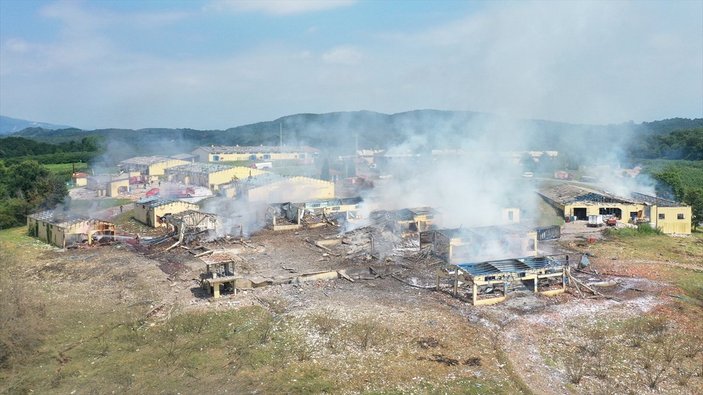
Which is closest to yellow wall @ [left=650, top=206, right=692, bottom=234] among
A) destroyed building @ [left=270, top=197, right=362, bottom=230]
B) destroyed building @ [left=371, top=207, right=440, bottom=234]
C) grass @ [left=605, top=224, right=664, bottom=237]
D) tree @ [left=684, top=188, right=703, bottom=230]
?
grass @ [left=605, top=224, right=664, bottom=237]

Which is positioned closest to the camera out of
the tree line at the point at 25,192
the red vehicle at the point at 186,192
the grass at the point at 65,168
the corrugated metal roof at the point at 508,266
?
the corrugated metal roof at the point at 508,266

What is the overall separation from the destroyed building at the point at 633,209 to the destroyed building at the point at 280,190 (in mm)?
15538

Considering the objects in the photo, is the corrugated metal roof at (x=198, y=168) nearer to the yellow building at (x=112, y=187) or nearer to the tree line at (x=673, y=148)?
the yellow building at (x=112, y=187)

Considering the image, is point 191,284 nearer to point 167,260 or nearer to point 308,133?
point 167,260

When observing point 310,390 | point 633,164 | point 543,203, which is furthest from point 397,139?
point 310,390

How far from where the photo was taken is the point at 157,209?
29.0 meters

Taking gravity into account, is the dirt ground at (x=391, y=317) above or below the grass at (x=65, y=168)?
below

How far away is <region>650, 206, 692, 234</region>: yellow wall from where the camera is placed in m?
29.7

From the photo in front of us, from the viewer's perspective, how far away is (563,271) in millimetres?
18203

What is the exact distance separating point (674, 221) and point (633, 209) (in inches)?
84.5

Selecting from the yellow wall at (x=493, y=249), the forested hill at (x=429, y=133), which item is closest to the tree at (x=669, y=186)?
the forested hill at (x=429, y=133)

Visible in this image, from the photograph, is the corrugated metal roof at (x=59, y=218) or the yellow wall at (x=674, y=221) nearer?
the corrugated metal roof at (x=59, y=218)

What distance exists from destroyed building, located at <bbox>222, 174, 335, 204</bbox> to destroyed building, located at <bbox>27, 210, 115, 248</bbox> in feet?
33.7

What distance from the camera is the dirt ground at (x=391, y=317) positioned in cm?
1211
